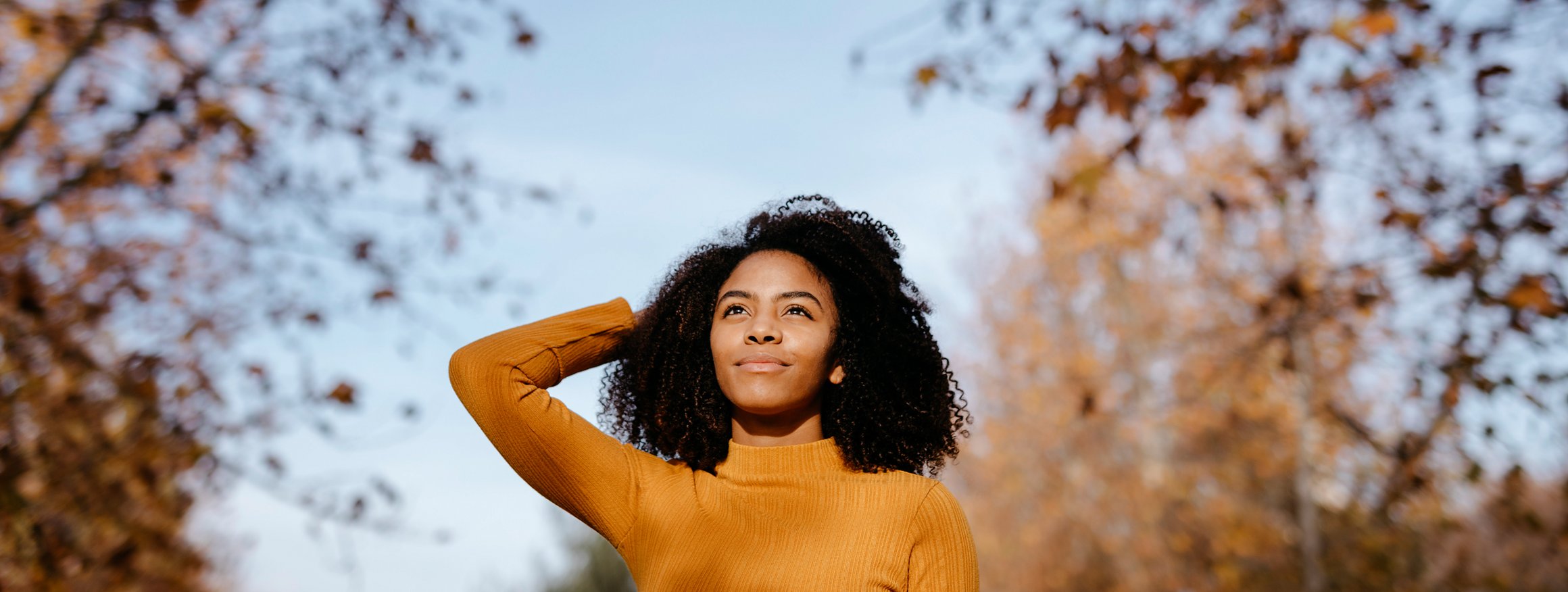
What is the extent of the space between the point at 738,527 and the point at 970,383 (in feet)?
62.4

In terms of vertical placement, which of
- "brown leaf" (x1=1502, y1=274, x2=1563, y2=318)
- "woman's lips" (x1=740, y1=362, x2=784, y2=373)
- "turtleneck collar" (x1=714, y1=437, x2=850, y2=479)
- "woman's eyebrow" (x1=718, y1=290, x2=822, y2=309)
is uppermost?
"woman's eyebrow" (x1=718, y1=290, x2=822, y2=309)

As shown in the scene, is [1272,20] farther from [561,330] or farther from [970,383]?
[970,383]

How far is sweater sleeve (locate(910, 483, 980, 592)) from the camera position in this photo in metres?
2.23

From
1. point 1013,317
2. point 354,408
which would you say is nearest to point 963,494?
point 1013,317

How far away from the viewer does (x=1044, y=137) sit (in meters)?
5.09

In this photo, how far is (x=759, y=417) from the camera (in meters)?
2.46

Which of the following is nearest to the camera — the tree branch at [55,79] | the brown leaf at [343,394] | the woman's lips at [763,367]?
the woman's lips at [763,367]

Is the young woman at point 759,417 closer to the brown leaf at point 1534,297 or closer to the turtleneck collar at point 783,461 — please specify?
the turtleneck collar at point 783,461

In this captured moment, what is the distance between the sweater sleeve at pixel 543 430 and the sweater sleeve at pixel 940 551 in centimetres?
56

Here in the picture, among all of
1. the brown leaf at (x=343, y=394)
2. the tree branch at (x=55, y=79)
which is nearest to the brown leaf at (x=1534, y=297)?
the brown leaf at (x=343, y=394)

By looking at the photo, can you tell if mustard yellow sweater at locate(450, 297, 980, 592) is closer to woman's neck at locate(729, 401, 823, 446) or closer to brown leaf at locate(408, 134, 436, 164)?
woman's neck at locate(729, 401, 823, 446)

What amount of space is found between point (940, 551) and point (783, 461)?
0.36 meters

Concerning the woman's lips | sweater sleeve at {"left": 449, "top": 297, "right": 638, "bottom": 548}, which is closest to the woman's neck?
the woman's lips

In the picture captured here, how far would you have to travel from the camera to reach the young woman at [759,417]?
7.34 feet
